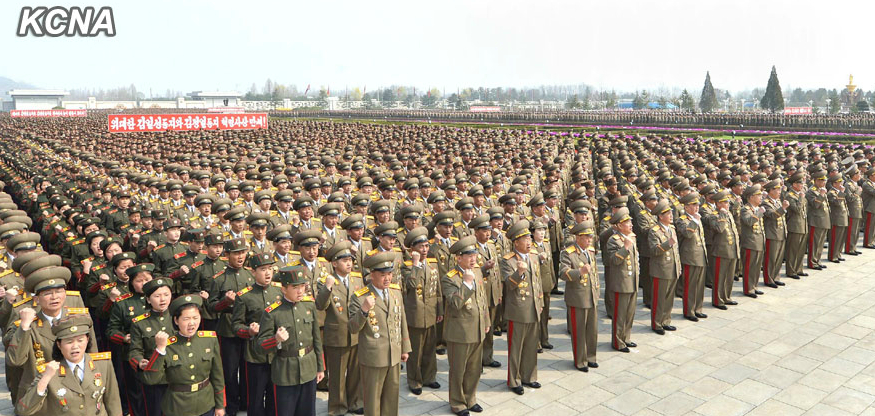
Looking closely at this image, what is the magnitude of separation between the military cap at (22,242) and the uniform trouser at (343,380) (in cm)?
396

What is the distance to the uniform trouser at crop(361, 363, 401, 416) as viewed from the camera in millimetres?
5668

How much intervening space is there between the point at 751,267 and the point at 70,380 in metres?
9.66

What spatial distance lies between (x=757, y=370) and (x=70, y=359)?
22.8ft

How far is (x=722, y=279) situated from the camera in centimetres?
982

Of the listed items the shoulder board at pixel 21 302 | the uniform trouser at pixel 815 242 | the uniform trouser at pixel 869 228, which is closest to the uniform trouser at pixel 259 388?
the shoulder board at pixel 21 302

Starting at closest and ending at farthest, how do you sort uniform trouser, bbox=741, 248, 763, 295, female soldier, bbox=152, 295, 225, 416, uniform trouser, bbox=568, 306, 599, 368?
female soldier, bbox=152, 295, 225, 416
uniform trouser, bbox=568, 306, 599, 368
uniform trouser, bbox=741, 248, 763, 295

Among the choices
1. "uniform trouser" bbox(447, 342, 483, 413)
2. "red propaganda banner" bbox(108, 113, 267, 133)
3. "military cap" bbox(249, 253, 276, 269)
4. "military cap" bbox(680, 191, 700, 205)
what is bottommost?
"uniform trouser" bbox(447, 342, 483, 413)

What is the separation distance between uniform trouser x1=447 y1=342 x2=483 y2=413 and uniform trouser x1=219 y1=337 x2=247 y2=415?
6.82 ft

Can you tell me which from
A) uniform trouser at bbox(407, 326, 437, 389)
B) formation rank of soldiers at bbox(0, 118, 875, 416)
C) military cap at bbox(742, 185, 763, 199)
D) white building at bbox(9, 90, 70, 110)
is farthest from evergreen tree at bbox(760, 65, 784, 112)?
white building at bbox(9, 90, 70, 110)

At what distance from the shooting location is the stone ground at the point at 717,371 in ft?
Answer: 21.4

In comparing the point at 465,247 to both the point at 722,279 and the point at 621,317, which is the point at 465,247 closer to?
the point at 621,317

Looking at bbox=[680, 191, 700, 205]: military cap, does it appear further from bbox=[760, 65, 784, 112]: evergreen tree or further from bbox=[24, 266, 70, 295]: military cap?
bbox=[760, 65, 784, 112]: evergreen tree

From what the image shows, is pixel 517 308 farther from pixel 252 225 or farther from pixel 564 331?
pixel 252 225

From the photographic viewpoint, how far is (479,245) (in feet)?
24.0
